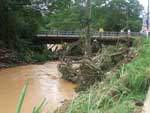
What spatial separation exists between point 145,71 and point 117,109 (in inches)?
77.4

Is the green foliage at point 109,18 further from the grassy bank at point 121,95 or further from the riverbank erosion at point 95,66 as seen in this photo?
the grassy bank at point 121,95

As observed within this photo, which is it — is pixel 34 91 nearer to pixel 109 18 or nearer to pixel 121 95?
Answer: pixel 121 95

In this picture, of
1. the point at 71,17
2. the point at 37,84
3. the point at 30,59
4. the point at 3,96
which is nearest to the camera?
the point at 3,96

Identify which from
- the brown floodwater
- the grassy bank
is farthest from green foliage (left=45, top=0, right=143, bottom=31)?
the grassy bank

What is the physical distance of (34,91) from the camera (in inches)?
731

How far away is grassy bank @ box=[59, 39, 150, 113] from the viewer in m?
4.61

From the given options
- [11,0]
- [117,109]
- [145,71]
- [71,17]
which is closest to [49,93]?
[145,71]

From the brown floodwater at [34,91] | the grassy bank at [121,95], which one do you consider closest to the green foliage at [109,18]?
the brown floodwater at [34,91]

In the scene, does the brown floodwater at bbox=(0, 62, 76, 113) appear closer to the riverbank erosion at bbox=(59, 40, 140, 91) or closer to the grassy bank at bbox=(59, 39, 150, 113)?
the riverbank erosion at bbox=(59, 40, 140, 91)

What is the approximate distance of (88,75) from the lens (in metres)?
17.3

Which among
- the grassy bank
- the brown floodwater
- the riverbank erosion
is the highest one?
the grassy bank

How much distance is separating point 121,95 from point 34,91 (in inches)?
536

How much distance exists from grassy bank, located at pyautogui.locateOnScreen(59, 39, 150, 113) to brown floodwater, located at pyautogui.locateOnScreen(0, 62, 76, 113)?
6142mm

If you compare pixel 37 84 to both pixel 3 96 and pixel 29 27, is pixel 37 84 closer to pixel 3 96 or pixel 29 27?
pixel 3 96
